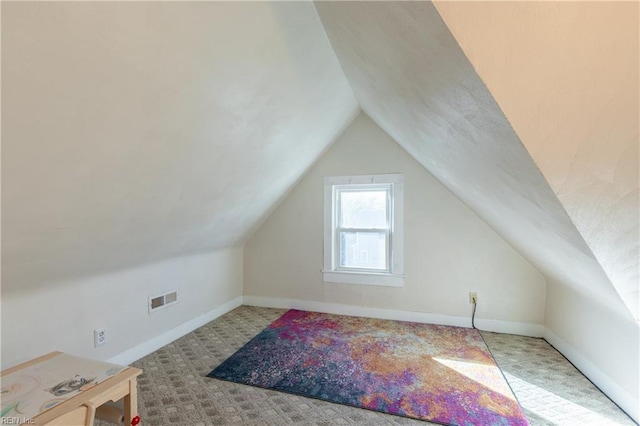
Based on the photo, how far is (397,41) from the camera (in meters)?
1.31

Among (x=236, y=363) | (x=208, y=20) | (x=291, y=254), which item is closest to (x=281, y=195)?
(x=291, y=254)

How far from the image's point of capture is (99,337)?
7.29 feet

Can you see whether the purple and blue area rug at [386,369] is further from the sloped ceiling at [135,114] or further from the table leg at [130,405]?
the sloped ceiling at [135,114]

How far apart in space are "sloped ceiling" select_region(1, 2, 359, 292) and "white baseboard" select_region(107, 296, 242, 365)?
765mm

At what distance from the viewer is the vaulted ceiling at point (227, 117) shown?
99cm

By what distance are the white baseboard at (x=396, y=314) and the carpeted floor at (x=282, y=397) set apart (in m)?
0.33

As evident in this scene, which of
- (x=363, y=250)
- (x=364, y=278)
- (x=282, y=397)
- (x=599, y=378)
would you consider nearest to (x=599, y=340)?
(x=599, y=378)

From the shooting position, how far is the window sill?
3.46 m

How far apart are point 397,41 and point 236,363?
2.57 meters

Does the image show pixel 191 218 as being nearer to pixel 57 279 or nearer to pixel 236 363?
pixel 57 279

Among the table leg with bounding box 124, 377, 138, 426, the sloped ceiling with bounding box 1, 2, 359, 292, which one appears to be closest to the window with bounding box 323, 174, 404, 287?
the sloped ceiling with bounding box 1, 2, 359, 292

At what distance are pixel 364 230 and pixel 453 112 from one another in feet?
7.72

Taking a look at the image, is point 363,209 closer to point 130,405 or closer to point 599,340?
point 599,340

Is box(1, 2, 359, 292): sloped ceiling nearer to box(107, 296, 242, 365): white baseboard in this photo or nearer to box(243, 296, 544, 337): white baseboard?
box(107, 296, 242, 365): white baseboard
